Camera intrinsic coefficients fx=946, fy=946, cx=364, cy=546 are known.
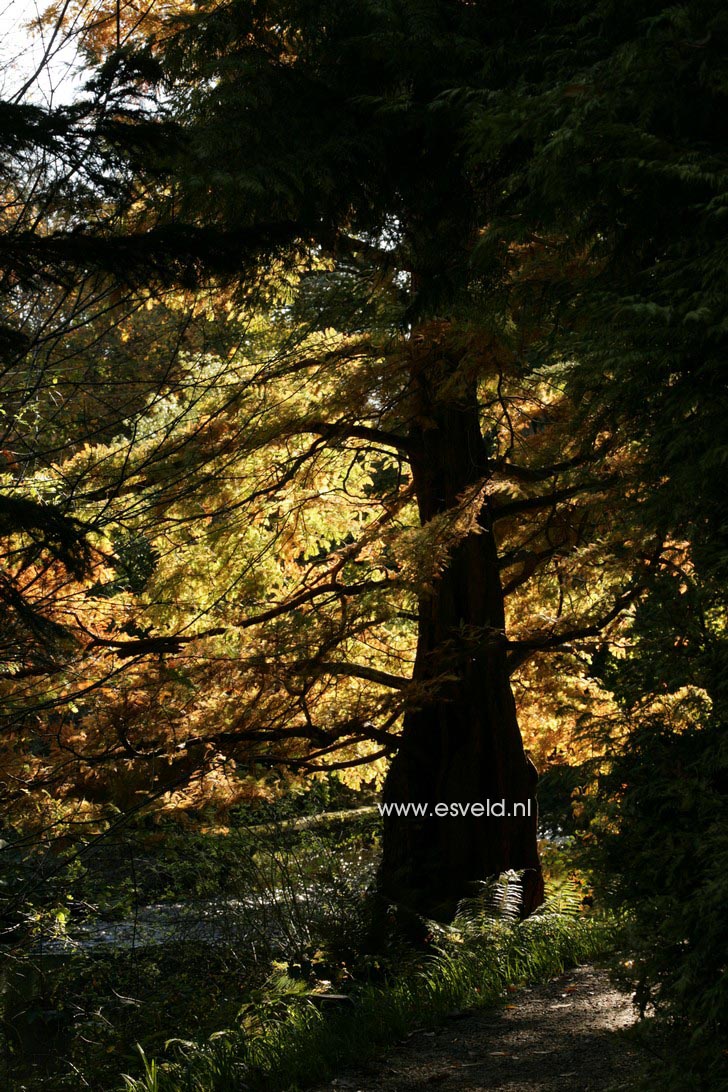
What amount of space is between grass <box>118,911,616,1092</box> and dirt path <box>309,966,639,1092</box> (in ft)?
0.50

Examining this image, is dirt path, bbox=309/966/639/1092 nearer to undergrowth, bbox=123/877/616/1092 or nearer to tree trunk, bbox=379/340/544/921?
undergrowth, bbox=123/877/616/1092

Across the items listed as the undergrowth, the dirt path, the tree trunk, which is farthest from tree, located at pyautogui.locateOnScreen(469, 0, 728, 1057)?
the tree trunk

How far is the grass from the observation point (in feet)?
15.0

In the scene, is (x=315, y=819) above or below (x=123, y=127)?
below

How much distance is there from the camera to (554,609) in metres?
9.55

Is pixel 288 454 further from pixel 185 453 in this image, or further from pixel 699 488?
pixel 699 488

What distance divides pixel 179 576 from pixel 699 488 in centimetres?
512

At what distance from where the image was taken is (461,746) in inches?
309

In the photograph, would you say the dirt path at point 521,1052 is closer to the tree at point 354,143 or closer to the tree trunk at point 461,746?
the tree trunk at point 461,746

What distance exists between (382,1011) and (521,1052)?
951 millimetres

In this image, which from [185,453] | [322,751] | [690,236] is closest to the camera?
[690,236]

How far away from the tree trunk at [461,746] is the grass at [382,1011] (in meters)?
0.74

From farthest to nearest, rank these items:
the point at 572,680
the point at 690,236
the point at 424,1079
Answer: the point at 572,680 → the point at 424,1079 → the point at 690,236

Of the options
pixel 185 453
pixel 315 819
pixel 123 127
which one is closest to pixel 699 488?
pixel 123 127
